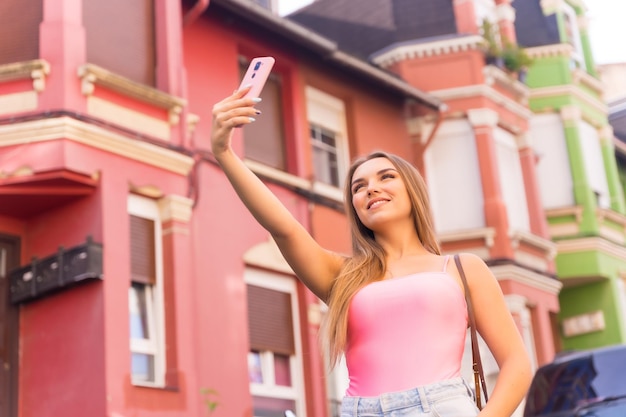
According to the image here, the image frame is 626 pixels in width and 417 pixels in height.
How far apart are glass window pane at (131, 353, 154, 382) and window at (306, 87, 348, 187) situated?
17.9 feet

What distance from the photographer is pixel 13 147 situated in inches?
477

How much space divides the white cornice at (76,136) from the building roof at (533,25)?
567 inches

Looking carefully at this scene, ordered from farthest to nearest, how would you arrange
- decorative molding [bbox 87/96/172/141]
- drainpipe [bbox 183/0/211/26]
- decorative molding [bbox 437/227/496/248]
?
decorative molding [bbox 437/227/496/248] < drainpipe [bbox 183/0/211/26] < decorative molding [bbox 87/96/172/141]

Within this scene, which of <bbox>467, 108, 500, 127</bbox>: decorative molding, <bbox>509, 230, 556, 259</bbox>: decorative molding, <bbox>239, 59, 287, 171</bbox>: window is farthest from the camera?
<bbox>467, 108, 500, 127</bbox>: decorative molding

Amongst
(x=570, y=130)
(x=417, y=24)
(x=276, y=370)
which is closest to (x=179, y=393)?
(x=276, y=370)

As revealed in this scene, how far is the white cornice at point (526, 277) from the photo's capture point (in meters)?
19.4

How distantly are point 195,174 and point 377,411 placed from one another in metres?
10.9

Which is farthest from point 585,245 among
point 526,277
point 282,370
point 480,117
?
point 282,370

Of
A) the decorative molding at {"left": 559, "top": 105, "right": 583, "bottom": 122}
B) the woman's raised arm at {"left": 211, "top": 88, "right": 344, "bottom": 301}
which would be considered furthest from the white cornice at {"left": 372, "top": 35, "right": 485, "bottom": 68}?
the woman's raised arm at {"left": 211, "top": 88, "right": 344, "bottom": 301}

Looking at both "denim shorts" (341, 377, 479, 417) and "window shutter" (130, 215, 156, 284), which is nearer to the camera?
"denim shorts" (341, 377, 479, 417)

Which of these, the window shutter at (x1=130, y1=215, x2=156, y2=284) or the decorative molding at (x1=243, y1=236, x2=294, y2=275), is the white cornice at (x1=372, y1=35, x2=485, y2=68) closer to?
the decorative molding at (x1=243, y1=236, x2=294, y2=275)

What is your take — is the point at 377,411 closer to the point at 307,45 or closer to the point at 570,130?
the point at 307,45

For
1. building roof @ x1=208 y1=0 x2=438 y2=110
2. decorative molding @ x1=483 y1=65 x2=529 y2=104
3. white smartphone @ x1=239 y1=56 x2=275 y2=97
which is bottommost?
white smartphone @ x1=239 y1=56 x2=275 y2=97

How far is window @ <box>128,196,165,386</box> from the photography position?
499 inches
